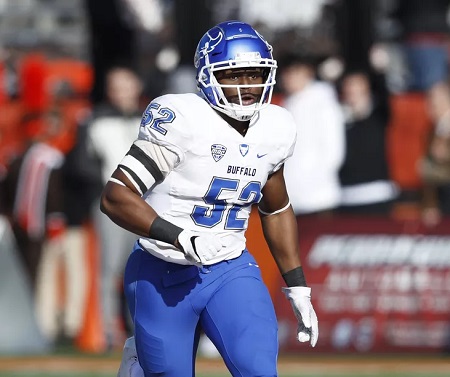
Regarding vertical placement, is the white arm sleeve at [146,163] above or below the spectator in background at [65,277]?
above

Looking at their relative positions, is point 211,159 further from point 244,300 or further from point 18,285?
point 18,285

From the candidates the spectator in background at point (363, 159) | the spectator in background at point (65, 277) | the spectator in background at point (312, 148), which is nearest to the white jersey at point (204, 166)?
the spectator in background at point (312, 148)

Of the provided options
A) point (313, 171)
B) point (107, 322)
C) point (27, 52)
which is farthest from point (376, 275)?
point (27, 52)

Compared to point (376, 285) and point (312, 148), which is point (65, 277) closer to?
point (312, 148)

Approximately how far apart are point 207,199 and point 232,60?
0.55 meters

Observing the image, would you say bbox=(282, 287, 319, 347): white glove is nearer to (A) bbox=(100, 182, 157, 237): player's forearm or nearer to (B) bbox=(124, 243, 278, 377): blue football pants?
(B) bbox=(124, 243, 278, 377): blue football pants

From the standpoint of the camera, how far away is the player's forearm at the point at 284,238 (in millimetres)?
5578

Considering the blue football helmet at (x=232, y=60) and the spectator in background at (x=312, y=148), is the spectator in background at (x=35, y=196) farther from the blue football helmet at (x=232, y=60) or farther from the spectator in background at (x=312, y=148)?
the blue football helmet at (x=232, y=60)

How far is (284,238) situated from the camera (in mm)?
5582

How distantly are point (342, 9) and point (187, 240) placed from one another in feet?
27.1

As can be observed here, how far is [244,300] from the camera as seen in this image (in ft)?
17.0

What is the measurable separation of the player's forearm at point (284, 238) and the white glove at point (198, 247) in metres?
0.68

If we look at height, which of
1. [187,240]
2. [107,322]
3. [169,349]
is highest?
[187,240]

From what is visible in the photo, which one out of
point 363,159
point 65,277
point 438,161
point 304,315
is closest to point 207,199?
point 304,315
